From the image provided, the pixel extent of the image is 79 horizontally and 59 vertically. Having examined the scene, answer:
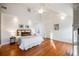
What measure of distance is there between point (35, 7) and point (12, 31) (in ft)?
2.28

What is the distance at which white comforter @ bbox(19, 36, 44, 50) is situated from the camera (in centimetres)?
204

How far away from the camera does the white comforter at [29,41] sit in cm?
204

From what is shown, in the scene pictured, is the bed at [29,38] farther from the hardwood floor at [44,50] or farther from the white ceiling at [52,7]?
the white ceiling at [52,7]

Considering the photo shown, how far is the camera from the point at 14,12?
2.02 meters

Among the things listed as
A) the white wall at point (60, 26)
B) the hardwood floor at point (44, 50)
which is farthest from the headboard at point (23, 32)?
the white wall at point (60, 26)

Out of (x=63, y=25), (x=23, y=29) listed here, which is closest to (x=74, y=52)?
(x=63, y=25)

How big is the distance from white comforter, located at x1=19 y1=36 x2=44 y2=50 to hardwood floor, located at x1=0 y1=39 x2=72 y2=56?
0.25 ft

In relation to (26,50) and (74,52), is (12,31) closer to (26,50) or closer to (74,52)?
(26,50)

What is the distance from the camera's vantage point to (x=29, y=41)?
206cm

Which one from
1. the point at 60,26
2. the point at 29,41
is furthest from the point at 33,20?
the point at 60,26

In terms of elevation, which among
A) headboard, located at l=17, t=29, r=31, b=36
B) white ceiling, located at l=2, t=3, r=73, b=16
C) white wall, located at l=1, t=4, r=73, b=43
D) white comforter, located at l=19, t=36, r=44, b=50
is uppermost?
white ceiling, located at l=2, t=3, r=73, b=16

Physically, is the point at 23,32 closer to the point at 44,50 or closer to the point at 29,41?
the point at 29,41

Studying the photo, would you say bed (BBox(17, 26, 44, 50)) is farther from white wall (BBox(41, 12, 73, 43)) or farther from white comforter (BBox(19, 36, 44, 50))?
white wall (BBox(41, 12, 73, 43))

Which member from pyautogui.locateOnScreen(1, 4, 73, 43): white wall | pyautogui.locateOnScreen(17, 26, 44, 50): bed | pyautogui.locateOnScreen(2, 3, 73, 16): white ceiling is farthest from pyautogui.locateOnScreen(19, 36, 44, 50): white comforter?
pyautogui.locateOnScreen(2, 3, 73, 16): white ceiling
